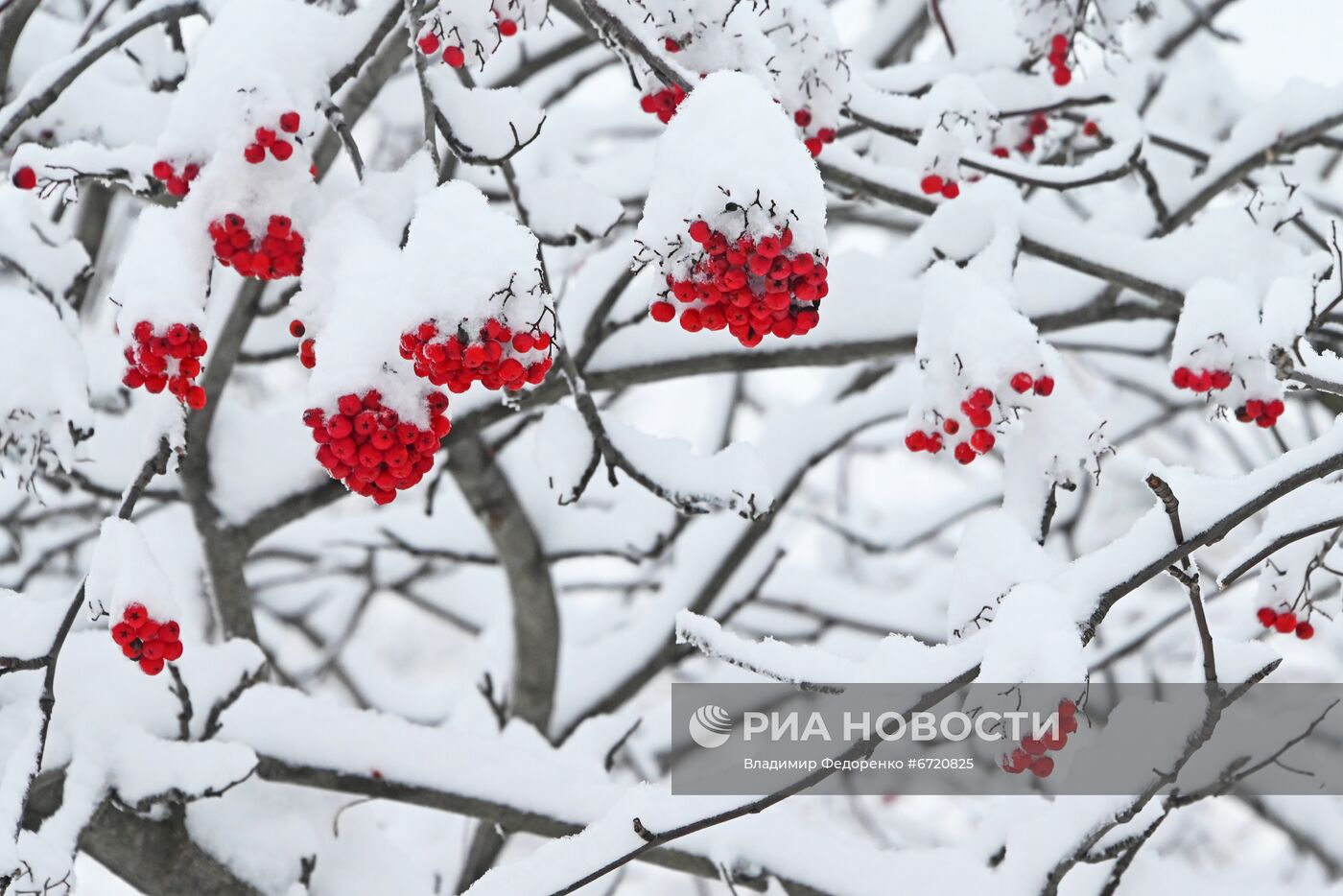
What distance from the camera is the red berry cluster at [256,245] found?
69.2 inches

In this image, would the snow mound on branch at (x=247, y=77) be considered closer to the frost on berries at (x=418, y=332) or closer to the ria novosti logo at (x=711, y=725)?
the frost on berries at (x=418, y=332)

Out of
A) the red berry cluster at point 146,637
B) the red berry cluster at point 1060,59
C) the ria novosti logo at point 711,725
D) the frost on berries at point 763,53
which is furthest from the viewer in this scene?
the ria novosti logo at point 711,725

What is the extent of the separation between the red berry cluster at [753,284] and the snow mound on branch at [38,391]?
4.84 ft

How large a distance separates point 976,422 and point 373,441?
1.18 m

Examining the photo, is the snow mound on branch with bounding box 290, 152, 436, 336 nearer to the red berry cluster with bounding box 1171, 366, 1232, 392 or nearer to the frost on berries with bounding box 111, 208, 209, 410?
the frost on berries with bounding box 111, 208, 209, 410

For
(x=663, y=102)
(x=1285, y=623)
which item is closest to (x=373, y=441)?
(x=663, y=102)

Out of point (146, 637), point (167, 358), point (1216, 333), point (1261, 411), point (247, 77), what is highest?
point (1216, 333)

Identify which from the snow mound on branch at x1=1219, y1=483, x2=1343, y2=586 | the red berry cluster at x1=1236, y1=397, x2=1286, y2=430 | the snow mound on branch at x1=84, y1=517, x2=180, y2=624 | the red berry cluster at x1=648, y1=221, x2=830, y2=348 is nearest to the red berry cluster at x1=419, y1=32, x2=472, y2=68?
the red berry cluster at x1=648, y1=221, x2=830, y2=348

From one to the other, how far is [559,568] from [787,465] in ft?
16.4

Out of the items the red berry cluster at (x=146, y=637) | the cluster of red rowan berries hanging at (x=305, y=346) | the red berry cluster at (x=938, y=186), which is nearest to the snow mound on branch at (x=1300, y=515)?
the red berry cluster at (x=938, y=186)

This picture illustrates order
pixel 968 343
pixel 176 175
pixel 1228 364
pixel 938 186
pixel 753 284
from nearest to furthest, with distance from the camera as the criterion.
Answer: pixel 753 284 → pixel 176 175 → pixel 968 343 → pixel 1228 364 → pixel 938 186

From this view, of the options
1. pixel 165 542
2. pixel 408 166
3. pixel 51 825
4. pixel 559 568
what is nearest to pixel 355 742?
pixel 51 825

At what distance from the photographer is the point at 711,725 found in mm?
3828

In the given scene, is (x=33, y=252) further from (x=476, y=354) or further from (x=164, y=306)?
(x=476, y=354)
